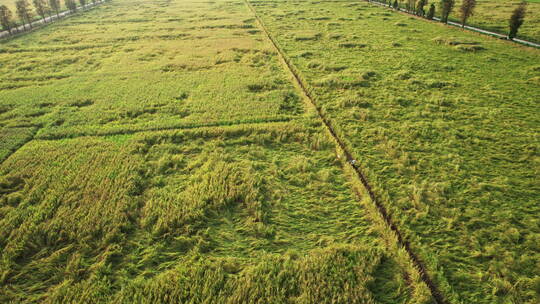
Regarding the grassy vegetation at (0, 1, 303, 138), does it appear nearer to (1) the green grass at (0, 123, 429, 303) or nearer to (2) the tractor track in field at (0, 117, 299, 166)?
(2) the tractor track in field at (0, 117, 299, 166)

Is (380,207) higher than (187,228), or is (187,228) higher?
(187,228)

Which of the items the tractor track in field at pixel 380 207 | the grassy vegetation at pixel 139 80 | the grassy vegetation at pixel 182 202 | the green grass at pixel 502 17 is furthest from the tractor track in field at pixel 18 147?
the green grass at pixel 502 17

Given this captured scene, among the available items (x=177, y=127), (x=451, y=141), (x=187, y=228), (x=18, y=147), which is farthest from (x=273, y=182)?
(x=18, y=147)

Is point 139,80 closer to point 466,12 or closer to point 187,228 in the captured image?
point 187,228

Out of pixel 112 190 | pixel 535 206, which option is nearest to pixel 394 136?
pixel 535 206

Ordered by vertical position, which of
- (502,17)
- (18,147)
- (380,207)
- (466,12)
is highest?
(466,12)

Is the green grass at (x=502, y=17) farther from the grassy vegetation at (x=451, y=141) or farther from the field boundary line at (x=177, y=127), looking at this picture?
the field boundary line at (x=177, y=127)
